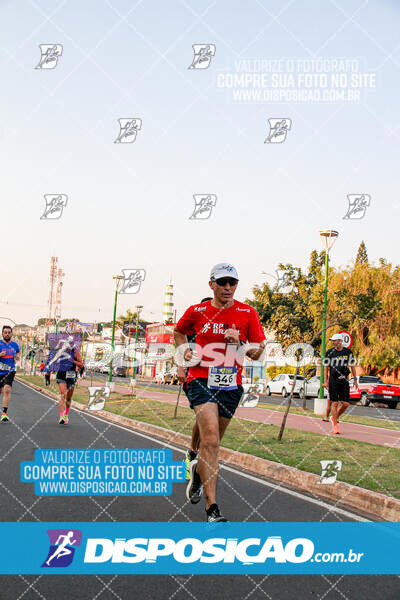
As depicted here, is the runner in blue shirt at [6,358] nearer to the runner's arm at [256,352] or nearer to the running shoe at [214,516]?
the runner's arm at [256,352]

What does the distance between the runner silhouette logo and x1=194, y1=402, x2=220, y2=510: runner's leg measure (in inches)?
42.3

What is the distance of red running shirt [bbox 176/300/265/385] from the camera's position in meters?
5.04

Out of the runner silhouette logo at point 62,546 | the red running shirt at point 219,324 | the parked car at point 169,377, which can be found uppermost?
the red running shirt at point 219,324

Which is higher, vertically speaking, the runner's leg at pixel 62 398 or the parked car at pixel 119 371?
the runner's leg at pixel 62 398

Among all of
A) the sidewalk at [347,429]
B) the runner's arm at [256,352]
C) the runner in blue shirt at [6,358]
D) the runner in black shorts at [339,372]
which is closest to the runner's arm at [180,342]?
the runner's arm at [256,352]

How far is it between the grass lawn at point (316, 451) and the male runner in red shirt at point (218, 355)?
6.78ft

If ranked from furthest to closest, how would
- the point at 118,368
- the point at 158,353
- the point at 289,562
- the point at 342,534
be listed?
the point at 158,353 → the point at 118,368 → the point at 342,534 → the point at 289,562

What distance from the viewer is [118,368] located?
66.2 m

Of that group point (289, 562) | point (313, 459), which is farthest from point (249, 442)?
point (289, 562)

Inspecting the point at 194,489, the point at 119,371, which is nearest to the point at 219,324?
the point at 194,489

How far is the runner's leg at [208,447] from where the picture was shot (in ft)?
15.3

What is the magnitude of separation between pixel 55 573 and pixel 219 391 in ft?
6.32

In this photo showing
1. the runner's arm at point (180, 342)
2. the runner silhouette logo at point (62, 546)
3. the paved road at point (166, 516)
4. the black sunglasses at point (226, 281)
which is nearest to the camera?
the paved road at point (166, 516)

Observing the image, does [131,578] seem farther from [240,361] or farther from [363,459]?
[363,459]
